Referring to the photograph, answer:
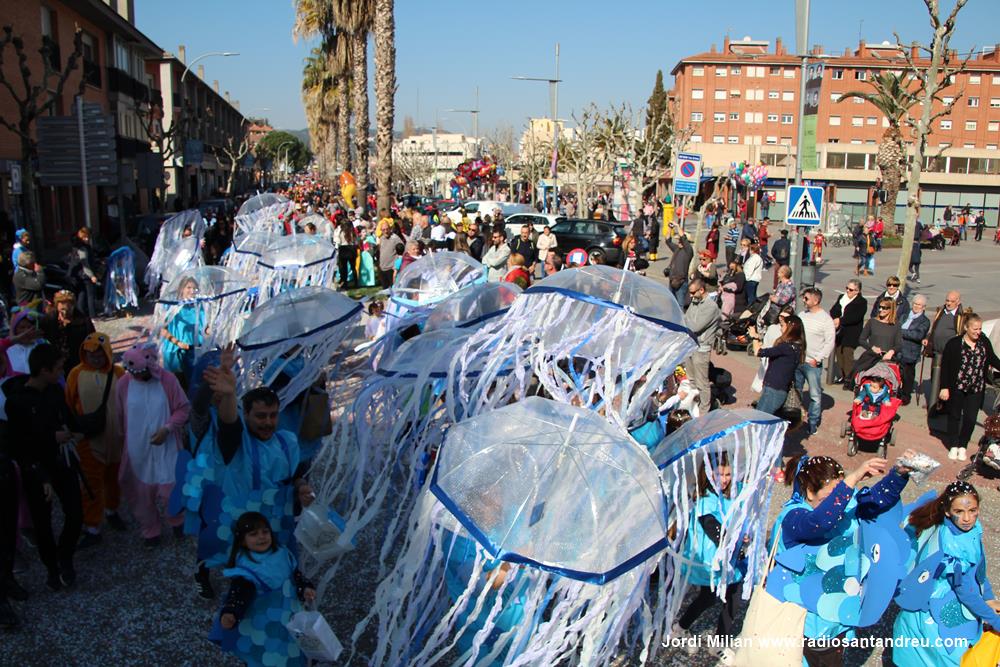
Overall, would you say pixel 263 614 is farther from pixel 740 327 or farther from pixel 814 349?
pixel 740 327

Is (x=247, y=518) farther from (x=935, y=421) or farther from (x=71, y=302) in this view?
(x=935, y=421)

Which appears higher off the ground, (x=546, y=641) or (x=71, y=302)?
(x=71, y=302)

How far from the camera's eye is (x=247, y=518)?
12.8 feet

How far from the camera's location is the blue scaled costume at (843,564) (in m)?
3.79

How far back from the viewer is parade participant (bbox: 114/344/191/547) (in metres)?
5.82

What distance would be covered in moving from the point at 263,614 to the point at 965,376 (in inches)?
283

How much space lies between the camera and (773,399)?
26.9 ft

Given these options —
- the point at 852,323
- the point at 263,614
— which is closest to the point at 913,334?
the point at 852,323

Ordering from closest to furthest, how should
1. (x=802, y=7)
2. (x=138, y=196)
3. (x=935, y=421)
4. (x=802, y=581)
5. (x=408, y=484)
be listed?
(x=802, y=581), (x=408, y=484), (x=935, y=421), (x=802, y=7), (x=138, y=196)

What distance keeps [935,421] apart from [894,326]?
120 cm

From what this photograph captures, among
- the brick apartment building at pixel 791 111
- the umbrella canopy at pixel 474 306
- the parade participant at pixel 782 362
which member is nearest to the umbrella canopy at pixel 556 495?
the umbrella canopy at pixel 474 306

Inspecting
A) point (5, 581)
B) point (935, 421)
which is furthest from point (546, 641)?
point (935, 421)

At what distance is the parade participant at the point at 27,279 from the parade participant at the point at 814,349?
990 centimetres

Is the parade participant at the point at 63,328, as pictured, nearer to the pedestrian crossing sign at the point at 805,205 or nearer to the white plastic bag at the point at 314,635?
the white plastic bag at the point at 314,635
